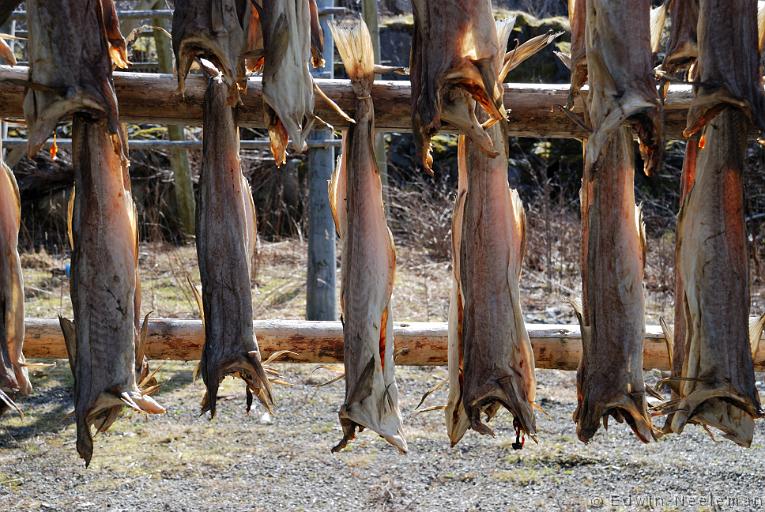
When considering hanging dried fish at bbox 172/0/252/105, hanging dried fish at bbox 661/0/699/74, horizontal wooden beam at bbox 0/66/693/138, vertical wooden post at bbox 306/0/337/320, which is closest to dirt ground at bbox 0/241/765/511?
vertical wooden post at bbox 306/0/337/320

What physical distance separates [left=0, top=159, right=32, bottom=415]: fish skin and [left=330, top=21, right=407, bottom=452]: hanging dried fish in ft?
2.58

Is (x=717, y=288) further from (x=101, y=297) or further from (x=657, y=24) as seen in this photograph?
(x=101, y=297)

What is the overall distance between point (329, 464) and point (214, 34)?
349 centimetres

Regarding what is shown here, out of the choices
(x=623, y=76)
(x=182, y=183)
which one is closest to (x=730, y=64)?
(x=623, y=76)

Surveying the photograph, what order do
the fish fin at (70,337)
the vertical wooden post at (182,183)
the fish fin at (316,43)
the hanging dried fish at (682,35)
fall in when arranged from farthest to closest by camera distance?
the vertical wooden post at (182,183), the fish fin at (316,43), the hanging dried fish at (682,35), the fish fin at (70,337)

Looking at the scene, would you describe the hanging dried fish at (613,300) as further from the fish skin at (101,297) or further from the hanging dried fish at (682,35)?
the fish skin at (101,297)

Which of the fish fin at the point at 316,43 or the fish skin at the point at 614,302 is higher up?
the fish fin at the point at 316,43

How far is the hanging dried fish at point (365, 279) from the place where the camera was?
198 cm

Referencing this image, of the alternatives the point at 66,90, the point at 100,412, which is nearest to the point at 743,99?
the point at 66,90

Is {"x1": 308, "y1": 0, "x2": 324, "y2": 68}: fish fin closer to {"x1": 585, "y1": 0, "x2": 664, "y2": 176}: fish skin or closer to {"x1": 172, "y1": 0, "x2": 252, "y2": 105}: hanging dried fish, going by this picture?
{"x1": 172, "y1": 0, "x2": 252, "y2": 105}: hanging dried fish

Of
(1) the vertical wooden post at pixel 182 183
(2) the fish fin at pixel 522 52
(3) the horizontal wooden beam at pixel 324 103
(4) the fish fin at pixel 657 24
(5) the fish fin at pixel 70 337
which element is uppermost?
(4) the fish fin at pixel 657 24

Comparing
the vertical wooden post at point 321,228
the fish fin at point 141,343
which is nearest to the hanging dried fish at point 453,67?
the fish fin at point 141,343

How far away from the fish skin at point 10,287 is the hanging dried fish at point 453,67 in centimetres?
106

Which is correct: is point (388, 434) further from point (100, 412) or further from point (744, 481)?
point (744, 481)
